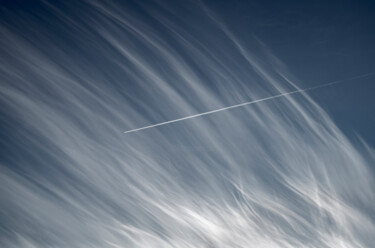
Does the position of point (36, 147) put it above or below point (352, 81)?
below

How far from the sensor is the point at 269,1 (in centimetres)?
129

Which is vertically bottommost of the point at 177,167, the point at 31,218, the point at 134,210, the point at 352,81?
the point at 31,218

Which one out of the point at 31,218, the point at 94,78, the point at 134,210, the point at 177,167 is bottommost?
the point at 31,218

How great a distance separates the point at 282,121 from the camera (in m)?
1.45

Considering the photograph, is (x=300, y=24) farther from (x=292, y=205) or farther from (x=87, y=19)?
(x=87, y=19)

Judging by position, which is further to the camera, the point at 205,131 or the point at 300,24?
the point at 205,131

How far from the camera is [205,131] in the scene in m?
1.46

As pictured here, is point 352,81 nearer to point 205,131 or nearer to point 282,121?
point 282,121

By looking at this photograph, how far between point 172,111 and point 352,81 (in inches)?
39.2

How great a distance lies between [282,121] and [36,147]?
1437mm

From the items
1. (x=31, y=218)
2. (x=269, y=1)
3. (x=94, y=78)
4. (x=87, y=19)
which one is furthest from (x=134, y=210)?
(x=269, y=1)

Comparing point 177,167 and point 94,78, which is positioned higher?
point 94,78

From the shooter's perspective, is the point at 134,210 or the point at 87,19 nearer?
the point at 87,19

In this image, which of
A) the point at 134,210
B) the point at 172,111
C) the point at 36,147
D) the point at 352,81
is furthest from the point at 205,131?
the point at 36,147
